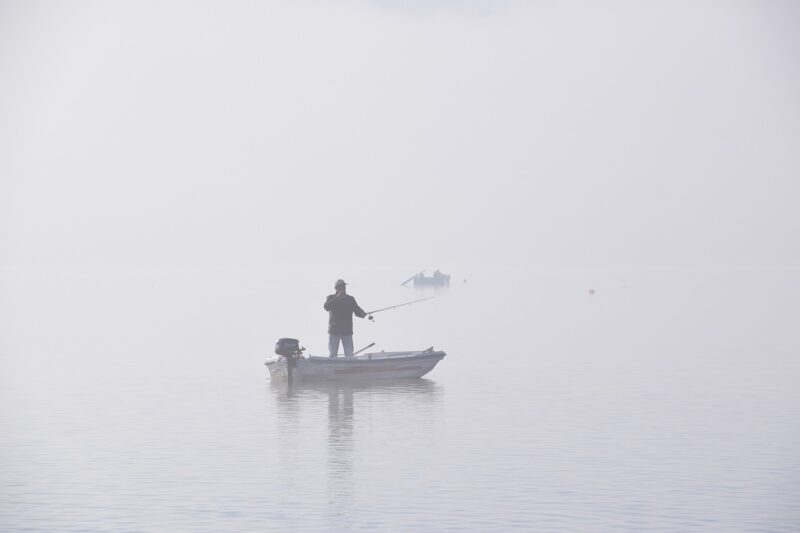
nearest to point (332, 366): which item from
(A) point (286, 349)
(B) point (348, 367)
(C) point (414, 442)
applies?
(B) point (348, 367)

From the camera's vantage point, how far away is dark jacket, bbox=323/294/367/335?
130ft

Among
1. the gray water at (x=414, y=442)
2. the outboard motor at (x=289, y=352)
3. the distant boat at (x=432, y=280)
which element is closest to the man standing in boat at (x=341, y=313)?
the outboard motor at (x=289, y=352)

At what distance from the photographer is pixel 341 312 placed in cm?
3962

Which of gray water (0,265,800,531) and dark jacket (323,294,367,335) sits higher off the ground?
dark jacket (323,294,367,335)

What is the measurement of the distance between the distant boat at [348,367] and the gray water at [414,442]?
0.57 m

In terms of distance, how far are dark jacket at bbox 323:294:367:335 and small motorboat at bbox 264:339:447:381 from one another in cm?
94

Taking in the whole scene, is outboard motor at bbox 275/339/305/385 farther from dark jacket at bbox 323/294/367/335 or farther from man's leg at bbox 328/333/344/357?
dark jacket at bbox 323/294/367/335

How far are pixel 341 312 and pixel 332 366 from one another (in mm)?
1828

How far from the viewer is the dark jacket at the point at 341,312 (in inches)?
1555

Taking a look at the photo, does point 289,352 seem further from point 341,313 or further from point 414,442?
point 414,442

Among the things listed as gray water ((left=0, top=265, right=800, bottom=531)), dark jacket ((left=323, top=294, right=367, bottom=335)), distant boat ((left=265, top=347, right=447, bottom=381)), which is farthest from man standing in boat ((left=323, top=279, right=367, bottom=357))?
gray water ((left=0, top=265, right=800, bottom=531))

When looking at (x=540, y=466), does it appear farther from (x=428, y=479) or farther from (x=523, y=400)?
(x=523, y=400)

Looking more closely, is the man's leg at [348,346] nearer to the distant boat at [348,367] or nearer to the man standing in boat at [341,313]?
the man standing in boat at [341,313]

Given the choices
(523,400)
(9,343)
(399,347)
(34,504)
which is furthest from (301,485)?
(9,343)
